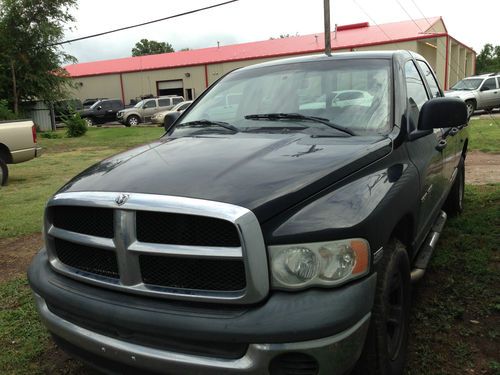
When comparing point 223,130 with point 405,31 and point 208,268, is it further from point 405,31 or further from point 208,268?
point 405,31

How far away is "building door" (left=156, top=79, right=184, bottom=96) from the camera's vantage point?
134 feet

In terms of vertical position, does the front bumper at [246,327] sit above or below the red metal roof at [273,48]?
below

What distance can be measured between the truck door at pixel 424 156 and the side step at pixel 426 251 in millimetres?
124

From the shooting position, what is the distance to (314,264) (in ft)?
6.39

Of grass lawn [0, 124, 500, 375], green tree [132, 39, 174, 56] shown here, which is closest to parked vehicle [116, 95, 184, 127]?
grass lawn [0, 124, 500, 375]

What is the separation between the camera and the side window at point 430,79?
435 centimetres

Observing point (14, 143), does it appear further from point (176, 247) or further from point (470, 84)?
point (470, 84)

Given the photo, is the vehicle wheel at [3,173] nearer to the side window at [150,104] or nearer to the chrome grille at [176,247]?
the chrome grille at [176,247]

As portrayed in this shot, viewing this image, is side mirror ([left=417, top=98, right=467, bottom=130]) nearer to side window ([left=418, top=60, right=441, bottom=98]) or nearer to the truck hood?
the truck hood

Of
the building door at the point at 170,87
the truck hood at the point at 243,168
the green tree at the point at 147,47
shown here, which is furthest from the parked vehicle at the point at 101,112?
the green tree at the point at 147,47

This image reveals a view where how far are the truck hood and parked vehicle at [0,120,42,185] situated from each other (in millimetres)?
7207

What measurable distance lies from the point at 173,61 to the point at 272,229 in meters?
42.0

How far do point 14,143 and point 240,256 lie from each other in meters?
8.60

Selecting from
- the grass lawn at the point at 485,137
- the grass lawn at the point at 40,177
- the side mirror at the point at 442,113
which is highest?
the side mirror at the point at 442,113
